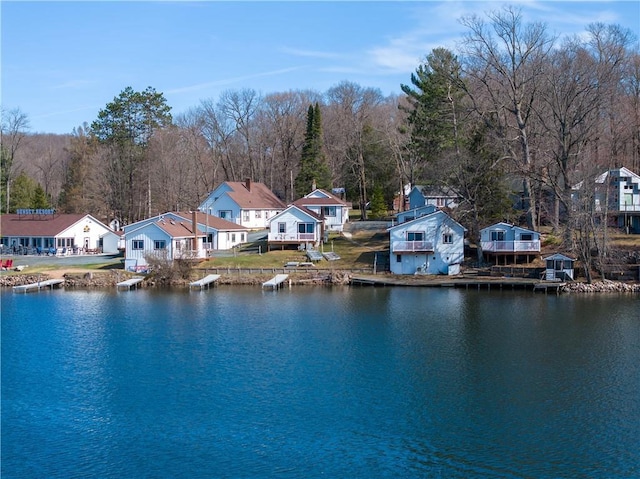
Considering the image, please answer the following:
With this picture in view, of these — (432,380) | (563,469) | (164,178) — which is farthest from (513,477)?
(164,178)

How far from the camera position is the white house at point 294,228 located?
2579 inches

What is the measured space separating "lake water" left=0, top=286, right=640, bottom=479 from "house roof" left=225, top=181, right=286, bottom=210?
3394 cm

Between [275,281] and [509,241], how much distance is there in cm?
1931

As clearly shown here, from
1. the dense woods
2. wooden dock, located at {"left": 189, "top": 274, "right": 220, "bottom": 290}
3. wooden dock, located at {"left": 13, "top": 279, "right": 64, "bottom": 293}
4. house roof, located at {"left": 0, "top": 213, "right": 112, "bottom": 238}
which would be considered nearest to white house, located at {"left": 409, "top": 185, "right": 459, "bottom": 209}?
the dense woods

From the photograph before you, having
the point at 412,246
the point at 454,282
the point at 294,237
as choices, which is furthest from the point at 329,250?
the point at 454,282

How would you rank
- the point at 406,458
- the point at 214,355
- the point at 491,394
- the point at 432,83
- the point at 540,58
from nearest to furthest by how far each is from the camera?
the point at 406,458
the point at 491,394
the point at 214,355
the point at 540,58
the point at 432,83

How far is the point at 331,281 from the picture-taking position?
57.0 m

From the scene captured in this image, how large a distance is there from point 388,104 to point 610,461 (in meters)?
105

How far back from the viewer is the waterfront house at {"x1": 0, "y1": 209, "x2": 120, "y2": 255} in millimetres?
71438

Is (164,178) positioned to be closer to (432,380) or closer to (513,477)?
(432,380)

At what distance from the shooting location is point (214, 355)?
3472 centimetres

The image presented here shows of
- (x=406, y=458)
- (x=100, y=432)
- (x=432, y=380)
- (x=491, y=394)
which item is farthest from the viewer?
(x=432, y=380)

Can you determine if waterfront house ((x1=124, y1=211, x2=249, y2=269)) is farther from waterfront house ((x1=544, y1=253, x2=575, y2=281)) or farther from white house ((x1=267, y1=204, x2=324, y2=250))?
waterfront house ((x1=544, y1=253, x2=575, y2=281))

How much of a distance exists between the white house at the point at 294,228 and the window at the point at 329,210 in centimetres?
1082
